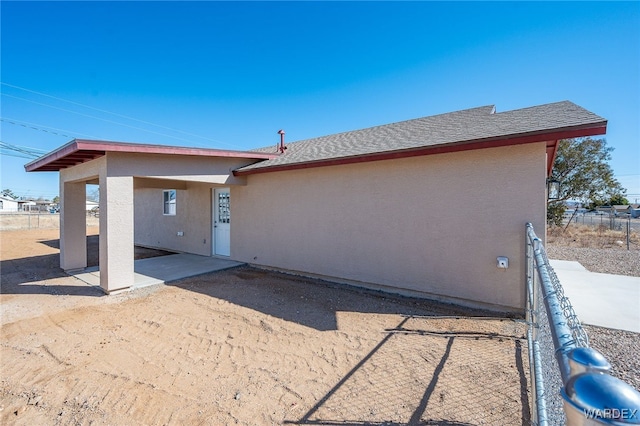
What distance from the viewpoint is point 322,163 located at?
709 cm

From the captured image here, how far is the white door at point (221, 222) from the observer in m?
9.96

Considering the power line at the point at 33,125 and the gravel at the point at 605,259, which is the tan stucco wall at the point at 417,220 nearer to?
the gravel at the point at 605,259

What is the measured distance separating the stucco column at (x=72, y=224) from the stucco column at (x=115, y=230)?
3022 mm

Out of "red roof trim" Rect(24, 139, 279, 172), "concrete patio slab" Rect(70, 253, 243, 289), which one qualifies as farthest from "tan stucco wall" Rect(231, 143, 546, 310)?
"concrete patio slab" Rect(70, 253, 243, 289)

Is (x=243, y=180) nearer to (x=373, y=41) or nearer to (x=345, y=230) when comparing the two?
(x=345, y=230)

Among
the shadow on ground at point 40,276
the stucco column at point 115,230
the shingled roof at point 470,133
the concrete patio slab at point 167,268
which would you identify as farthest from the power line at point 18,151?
the shingled roof at point 470,133

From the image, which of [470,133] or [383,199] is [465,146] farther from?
[383,199]

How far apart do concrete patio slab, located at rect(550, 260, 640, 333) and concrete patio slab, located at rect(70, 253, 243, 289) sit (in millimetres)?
8501

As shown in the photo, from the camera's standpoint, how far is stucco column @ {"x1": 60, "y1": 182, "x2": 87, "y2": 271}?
325 inches

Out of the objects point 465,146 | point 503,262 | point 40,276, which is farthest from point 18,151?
point 503,262

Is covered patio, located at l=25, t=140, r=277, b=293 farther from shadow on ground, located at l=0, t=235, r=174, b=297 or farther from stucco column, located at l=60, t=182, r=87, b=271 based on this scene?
shadow on ground, located at l=0, t=235, r=174, b=297

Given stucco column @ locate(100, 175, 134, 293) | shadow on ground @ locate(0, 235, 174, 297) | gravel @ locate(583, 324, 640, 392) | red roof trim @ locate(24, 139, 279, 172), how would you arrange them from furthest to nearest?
shadow on ground @ locate(0, 235, 174, 297), stucco column @ locate(100, 175, 134, 293), red roof trim @ locate(24, 139, 279, 172), gravel @ locate(583, 324, 640, 392)

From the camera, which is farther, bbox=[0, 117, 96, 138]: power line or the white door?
bbox=[0, 117, 96, 138]: power line

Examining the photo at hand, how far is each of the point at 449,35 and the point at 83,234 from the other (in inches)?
507
